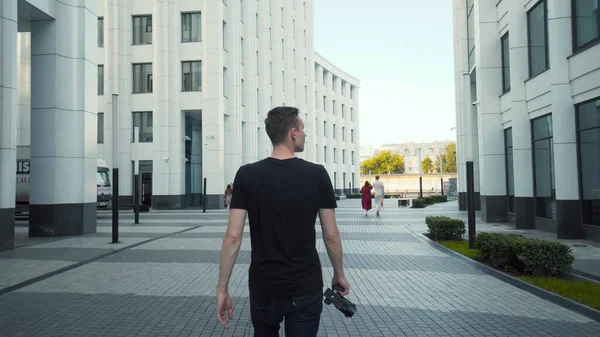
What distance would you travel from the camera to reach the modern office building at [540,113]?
1329 centimetres

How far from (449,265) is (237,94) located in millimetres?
28772

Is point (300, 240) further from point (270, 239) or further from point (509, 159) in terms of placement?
point (509, 159)

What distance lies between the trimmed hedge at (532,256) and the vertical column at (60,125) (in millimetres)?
12574

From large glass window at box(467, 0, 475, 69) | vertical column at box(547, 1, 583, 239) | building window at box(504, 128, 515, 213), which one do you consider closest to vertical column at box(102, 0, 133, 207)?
large glass window at box(467, 0, 475, 69)

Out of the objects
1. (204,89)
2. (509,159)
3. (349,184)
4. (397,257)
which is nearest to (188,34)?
(204,89)

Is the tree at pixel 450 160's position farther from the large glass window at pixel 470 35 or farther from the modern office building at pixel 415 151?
the large glass window at pixel 470 35

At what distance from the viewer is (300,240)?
9.65 ft

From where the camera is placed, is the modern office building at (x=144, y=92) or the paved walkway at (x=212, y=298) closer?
the paved walkway at (x=212, y=298)

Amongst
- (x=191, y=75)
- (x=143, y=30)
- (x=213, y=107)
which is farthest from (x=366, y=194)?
(x=143, y=30)

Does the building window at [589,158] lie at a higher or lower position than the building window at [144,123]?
lower

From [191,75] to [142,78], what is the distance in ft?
11.2

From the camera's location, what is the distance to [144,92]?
1404 inches

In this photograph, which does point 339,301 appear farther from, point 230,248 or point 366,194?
point 366,194

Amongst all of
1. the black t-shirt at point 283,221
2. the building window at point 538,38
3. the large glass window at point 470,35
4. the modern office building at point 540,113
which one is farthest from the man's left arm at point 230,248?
the large glass window at point 470,35
